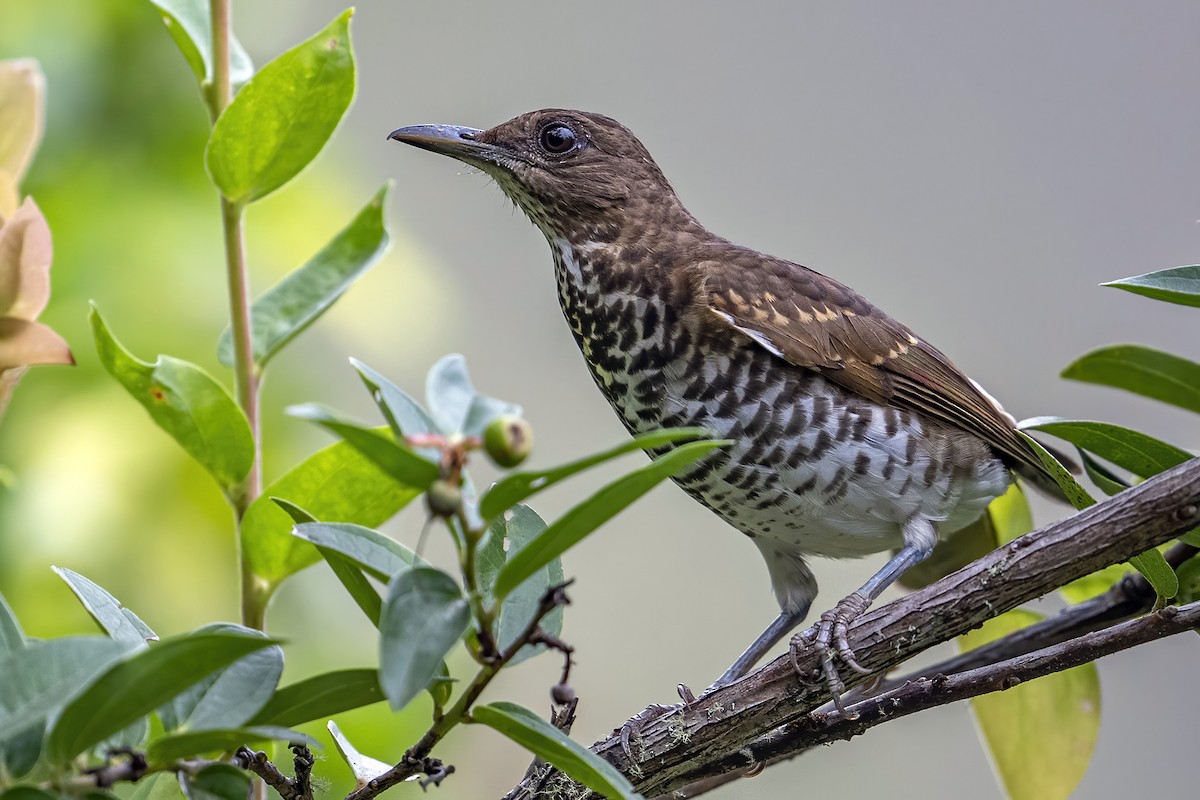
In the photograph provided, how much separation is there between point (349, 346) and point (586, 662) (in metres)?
1.77

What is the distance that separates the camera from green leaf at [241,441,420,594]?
92cm

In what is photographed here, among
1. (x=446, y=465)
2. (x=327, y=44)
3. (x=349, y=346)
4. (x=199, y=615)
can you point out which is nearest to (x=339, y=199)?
(x=349, y=346)

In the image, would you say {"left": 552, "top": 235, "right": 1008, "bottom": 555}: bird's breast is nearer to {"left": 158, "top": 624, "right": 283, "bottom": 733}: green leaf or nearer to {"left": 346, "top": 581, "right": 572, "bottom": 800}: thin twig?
{"left": 346, "top": 581, "right": 572, "bottom": 800}: thin twig

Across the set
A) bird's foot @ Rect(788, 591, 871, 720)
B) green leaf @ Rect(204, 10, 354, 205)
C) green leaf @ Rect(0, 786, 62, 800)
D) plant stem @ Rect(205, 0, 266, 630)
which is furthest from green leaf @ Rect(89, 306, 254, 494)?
bird's foot @ Rect(788, 591, 871, 720)

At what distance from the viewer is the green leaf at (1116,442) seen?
3.51 ft

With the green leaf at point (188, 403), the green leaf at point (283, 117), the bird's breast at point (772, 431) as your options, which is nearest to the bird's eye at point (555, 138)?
the bird's breast at point (772, 431)

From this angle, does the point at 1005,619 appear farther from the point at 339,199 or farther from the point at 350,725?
the point at 339,199

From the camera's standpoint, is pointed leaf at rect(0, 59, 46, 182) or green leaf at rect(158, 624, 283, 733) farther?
pointed leaf at rect(0, 59, 46, 182)

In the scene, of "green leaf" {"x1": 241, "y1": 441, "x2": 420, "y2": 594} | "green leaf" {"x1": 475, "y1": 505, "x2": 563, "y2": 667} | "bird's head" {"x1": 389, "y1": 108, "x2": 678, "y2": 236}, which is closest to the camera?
"green leaf" {"x1": 475, "y1": 505, "x2": 563, "y2": 667}

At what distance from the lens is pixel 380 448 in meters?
0.59

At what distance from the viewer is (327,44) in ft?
3.13

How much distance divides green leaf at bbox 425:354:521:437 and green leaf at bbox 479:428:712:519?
31 mm

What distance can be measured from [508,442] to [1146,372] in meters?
0.82

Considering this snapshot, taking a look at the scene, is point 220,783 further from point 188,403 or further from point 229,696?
point 188,403
